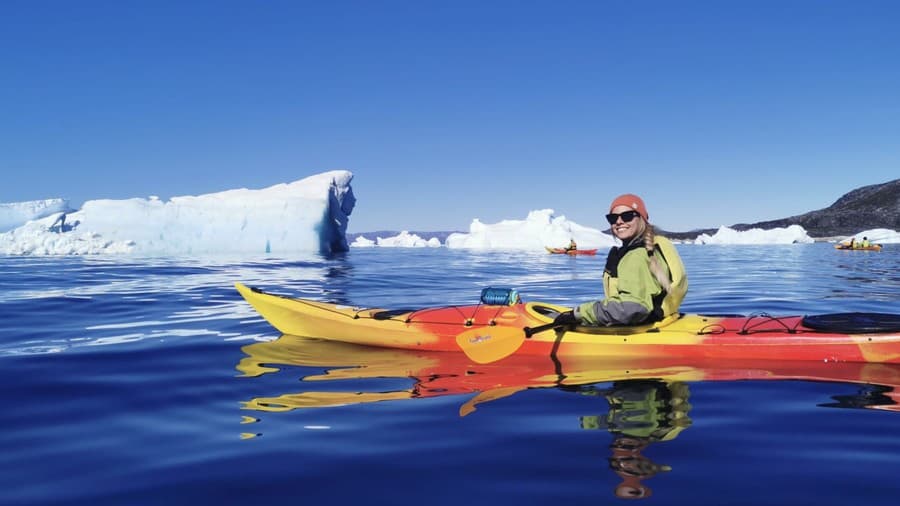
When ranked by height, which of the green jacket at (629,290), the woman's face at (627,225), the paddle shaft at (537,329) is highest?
the woman's face at (627,225)

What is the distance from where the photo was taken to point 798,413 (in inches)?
148

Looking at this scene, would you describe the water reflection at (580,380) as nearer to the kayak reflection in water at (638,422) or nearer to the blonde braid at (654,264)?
the kayak reflection in water at (638,422)

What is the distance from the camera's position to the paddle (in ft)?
17.8

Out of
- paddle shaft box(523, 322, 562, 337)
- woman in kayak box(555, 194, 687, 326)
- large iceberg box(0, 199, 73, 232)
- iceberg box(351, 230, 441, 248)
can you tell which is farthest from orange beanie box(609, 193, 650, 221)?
iceberg box(351, 230, 441, 248)

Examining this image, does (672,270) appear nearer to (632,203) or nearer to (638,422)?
(632,203)

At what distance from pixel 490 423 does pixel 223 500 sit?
5.32 ft

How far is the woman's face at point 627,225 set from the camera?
4.95 metres

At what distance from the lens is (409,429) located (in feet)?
11.5

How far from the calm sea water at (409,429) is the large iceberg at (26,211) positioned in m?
35.6

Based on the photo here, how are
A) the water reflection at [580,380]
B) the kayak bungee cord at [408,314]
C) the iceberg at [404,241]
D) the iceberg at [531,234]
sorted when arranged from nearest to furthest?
the water reflection at [580,380] → the kayak bungee cord at [408,314] → the iceberg at [531,234] → the iceberg at [404,241]

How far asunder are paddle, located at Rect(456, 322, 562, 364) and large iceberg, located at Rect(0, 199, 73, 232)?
39262 millimetres

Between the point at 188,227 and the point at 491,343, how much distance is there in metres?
32.3

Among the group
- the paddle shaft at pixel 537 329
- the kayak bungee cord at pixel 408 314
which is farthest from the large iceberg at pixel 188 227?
the paddle shaft at pixel 537 329

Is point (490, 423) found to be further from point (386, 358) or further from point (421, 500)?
point (386, 358)
